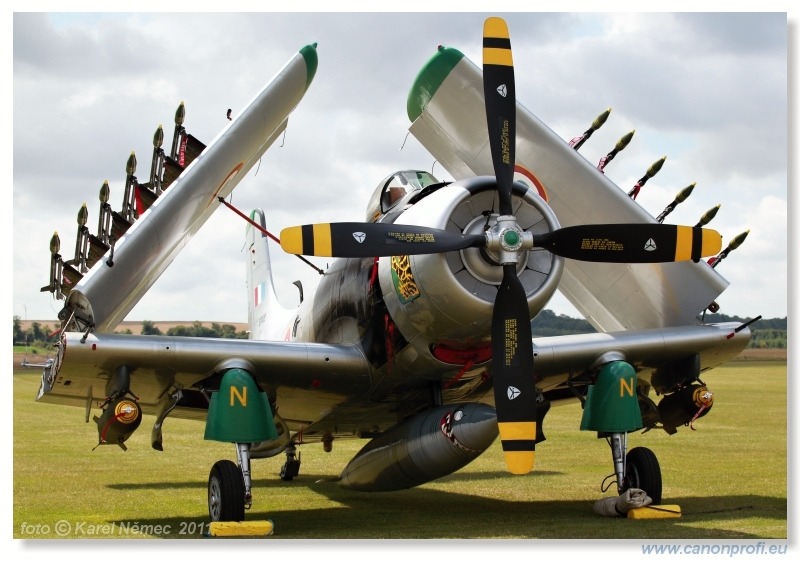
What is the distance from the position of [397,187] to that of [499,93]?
170 centimetres

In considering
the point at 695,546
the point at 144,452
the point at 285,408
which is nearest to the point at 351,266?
the point at 285,408

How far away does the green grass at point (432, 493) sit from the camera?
11.3 meters

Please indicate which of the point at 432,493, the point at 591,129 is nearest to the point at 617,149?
the point at 591,129

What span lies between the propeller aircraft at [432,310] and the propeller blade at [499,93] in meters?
0.02

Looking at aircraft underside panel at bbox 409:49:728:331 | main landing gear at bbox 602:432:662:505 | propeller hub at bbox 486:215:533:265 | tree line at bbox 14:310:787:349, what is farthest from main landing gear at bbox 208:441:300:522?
aircraft underside panel at bbox 409:49:728:331

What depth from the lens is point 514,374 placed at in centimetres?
1089

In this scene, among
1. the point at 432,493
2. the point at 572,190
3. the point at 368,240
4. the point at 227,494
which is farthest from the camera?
the point at 432,493

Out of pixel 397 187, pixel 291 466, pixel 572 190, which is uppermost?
pixel 572 190

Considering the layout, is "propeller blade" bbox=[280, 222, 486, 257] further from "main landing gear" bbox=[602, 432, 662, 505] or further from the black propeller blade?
"main landing gear" bbox=[602, 432, 662, 505]

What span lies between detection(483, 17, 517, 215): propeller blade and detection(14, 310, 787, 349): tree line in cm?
176

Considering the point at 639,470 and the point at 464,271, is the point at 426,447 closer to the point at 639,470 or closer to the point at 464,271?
the point at 464,271

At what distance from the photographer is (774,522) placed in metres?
11.3

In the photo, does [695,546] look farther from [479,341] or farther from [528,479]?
[528,479]

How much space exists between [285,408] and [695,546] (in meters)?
5.93
